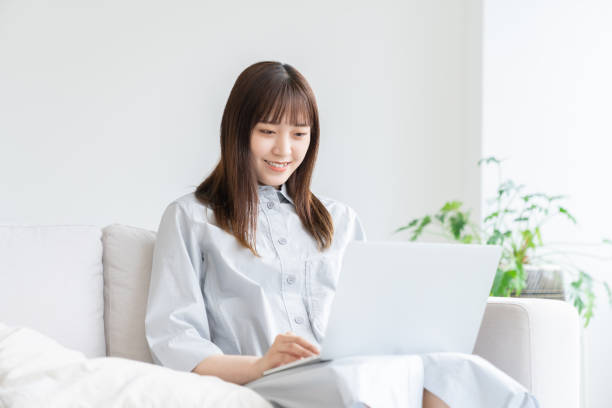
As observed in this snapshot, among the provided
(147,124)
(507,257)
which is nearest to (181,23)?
(147,124)

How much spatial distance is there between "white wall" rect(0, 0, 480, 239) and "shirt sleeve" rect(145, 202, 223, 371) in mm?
692

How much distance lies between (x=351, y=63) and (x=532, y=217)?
40.2 inches

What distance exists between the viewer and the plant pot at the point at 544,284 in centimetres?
242

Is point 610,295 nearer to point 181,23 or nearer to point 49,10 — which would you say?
point 181,23

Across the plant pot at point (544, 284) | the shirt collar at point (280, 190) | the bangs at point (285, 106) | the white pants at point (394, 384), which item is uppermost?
the bangs at point (285, 106)

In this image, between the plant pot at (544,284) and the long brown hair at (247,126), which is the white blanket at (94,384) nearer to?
the long brown hair at (247,126)

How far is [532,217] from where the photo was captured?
9.34 ft

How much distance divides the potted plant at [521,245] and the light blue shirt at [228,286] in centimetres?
102

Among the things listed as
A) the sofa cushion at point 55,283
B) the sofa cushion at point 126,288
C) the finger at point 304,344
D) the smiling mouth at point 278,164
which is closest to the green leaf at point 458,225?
the smiling mouth at point 278,164

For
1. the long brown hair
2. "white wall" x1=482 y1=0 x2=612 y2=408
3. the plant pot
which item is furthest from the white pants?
"white wall" x1=482 y1=0 x2=612 y2=408

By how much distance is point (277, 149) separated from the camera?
153 cm

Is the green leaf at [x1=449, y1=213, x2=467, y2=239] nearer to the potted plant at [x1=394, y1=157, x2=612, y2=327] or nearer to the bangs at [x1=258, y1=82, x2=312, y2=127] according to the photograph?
the potted plant at [x1=394, y1=157, x2=612, y2=327]

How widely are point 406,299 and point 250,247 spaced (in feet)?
1.59

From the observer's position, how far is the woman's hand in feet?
3.72
